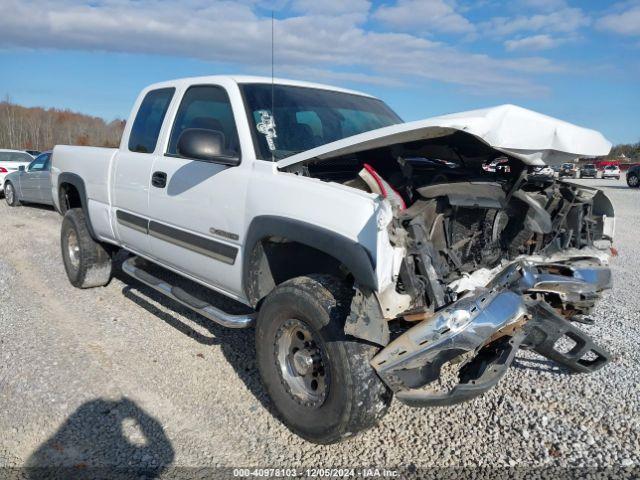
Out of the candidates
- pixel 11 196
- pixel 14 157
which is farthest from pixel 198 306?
pixel 14 157

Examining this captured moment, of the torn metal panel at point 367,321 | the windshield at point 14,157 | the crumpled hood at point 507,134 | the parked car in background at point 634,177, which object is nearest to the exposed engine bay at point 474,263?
the torn metal panel at point 367,321

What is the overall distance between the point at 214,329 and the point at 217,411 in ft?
4.84

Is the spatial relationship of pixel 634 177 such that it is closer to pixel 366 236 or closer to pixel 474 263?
pixel 474 263

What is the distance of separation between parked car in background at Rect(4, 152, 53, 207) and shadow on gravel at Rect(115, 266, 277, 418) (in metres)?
8.17

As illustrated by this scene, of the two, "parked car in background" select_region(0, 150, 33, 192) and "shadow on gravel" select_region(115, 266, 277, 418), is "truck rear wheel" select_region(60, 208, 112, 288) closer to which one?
"shadow on gravel" select_region(115, 266, 277, 418)

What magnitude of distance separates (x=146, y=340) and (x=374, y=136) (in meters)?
2.93

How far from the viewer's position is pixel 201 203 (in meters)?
3.87

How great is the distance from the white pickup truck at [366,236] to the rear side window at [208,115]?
0.05 ft

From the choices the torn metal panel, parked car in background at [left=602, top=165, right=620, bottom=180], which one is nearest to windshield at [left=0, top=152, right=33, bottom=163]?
the torn metal panel

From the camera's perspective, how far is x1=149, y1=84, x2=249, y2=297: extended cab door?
3.65 metres

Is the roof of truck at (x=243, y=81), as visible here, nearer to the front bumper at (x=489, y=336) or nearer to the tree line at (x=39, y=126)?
the front bumper at (x=489, y=336)

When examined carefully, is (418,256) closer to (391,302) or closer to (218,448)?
(391,302)

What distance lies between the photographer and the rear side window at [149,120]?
473 cm

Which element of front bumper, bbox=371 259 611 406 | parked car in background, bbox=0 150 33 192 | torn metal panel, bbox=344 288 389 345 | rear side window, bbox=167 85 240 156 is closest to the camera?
front bumper, bbox=371 259 611 406
